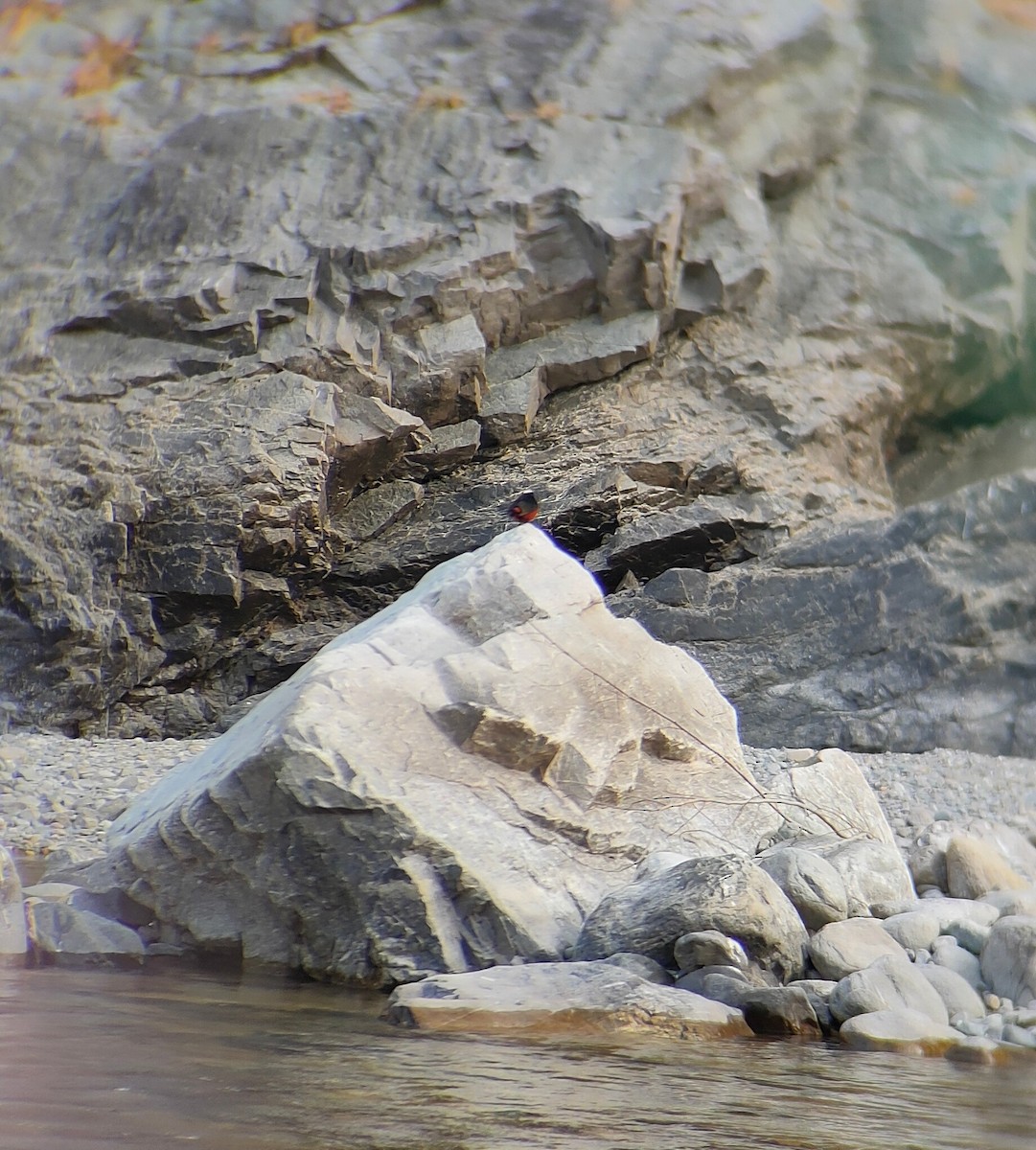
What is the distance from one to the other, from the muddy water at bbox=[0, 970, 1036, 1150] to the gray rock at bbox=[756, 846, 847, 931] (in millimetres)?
1003

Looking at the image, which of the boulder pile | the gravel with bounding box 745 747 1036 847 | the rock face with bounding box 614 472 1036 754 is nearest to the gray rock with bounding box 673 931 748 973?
the boulder pile

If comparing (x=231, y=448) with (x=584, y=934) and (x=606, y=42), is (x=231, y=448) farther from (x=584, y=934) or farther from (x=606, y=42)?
(x=584, y=934)

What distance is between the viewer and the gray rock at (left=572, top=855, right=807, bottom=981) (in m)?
4.05

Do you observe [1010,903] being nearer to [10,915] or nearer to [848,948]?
[848,948]

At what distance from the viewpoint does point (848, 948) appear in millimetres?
4164

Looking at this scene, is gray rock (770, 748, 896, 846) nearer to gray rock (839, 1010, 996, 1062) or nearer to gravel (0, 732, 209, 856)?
gray rock (839, 1010, 996, 1062)

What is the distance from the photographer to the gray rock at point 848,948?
411 cm

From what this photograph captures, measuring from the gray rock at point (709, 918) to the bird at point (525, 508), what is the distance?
29.6 ft

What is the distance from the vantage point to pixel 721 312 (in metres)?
15.6

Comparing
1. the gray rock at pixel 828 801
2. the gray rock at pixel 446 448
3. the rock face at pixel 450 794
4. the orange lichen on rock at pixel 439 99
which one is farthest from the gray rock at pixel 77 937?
the orange lichen on rock at pixel 439 99

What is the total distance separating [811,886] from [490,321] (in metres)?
11.0

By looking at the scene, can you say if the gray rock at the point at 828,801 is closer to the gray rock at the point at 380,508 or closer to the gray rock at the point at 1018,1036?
the gray rock at the point at 1018,1036

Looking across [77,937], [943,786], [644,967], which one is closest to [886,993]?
[644,967]

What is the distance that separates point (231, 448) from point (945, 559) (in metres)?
7.18
